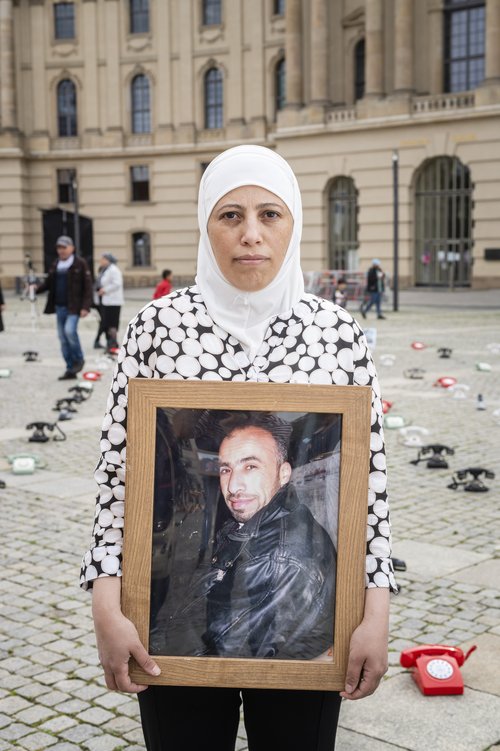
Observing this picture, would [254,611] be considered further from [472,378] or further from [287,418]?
[472,378]

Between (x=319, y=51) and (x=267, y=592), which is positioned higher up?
(x=319, y=51)

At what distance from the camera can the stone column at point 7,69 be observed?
59219 mm

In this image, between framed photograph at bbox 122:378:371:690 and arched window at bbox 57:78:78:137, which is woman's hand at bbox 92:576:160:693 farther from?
arched window at bbox 57:78:78:137

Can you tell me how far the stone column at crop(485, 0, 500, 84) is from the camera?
43.9m

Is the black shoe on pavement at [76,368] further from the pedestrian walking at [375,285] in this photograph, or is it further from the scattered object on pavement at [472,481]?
the pedestrian walking at [375,285]

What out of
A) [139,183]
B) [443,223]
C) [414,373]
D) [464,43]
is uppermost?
[464,43]

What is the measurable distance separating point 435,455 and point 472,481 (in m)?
1.24

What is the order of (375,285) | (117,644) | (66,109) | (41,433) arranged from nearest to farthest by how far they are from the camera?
(117,644) → (41,433) → (375,285) → (66,109)

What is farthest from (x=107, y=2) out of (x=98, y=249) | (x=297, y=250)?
(x=297, y=250)

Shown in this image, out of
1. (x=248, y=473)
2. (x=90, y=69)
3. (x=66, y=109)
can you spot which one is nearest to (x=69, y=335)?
(x=248, y=473)

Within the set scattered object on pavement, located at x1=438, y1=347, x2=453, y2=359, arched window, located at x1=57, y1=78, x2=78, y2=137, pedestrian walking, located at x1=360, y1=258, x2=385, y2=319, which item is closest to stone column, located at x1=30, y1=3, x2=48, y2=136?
arched window, located at x1=57, y1=78, x2=78, y2=137

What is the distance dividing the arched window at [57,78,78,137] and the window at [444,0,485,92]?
23848 mm

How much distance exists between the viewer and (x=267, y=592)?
237 cm

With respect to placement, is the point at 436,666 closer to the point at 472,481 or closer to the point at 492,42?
the point at 472,481
